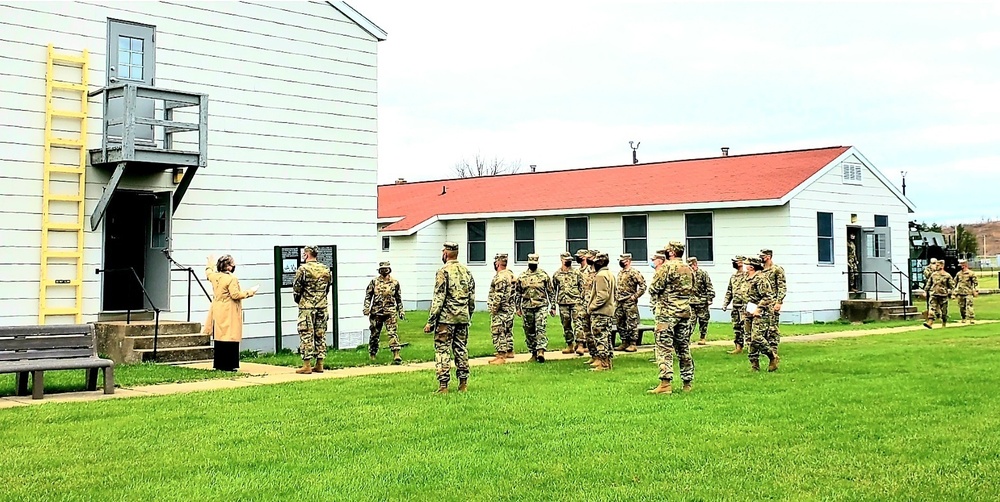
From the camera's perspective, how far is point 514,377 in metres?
14.5

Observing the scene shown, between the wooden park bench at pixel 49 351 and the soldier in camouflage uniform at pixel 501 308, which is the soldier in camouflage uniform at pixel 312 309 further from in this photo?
the wooden park bench at pixel 49 351

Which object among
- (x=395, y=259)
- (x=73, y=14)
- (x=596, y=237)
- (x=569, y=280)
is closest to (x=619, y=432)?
(x=569, y=280)

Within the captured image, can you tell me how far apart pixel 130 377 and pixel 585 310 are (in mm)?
7283

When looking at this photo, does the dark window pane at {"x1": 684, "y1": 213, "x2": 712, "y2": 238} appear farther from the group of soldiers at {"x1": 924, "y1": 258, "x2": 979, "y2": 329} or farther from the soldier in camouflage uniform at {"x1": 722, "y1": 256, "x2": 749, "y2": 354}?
the soldier in camouflage uniform at {"x1": 722, "y1": 256, "x2": 749, "y2": 354}

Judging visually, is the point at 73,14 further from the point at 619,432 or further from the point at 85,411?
the point at 619,432

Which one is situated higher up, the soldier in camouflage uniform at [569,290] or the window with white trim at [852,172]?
the window with white trim at [852,172]

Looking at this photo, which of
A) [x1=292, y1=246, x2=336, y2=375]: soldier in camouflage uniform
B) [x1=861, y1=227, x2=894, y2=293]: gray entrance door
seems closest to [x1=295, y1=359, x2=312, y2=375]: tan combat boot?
[x1=292, y1=246, x2=336, y2=375]: soldier in camouflage uniform

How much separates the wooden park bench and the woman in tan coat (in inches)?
107

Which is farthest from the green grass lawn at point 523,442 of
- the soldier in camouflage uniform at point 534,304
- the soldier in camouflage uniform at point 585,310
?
the soldier in camouflage uniform at point 534,304

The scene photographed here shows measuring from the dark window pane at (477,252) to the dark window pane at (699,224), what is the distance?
7.87 meters

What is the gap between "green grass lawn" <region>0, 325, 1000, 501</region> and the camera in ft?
24.6

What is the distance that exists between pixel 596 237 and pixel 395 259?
7.76 meters

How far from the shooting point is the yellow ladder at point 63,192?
16.0m

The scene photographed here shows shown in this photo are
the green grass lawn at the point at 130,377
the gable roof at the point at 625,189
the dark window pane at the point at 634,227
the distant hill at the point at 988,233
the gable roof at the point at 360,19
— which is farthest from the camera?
the distant hill at the point at 988,233
